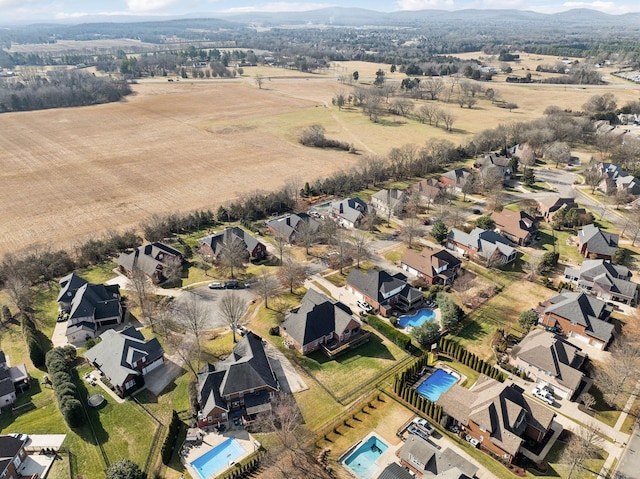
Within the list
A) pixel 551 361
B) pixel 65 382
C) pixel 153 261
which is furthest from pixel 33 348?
pixel 551 361

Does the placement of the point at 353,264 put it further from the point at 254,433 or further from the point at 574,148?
the point at 574,148

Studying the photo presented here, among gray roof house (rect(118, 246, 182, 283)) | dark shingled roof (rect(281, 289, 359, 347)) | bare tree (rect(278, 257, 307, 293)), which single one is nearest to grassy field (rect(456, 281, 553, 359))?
dark shingled roof (rect(281, 289, 359, 347))

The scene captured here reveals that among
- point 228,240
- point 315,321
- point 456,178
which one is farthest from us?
point 456,178

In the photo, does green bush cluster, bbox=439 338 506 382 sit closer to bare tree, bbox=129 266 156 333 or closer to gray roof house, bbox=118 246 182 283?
bare tree, bbox=129 266 156 333

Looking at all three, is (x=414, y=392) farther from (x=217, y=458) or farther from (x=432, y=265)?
(x=432, y=265)

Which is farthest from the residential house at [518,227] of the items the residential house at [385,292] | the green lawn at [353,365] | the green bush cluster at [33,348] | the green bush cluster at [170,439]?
the green bush cluster at [33,348]

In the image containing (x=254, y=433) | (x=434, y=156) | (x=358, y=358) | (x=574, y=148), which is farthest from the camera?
(x=574, y=148)

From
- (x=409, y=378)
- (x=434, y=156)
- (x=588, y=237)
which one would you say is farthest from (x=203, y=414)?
(x=434, y=156)
